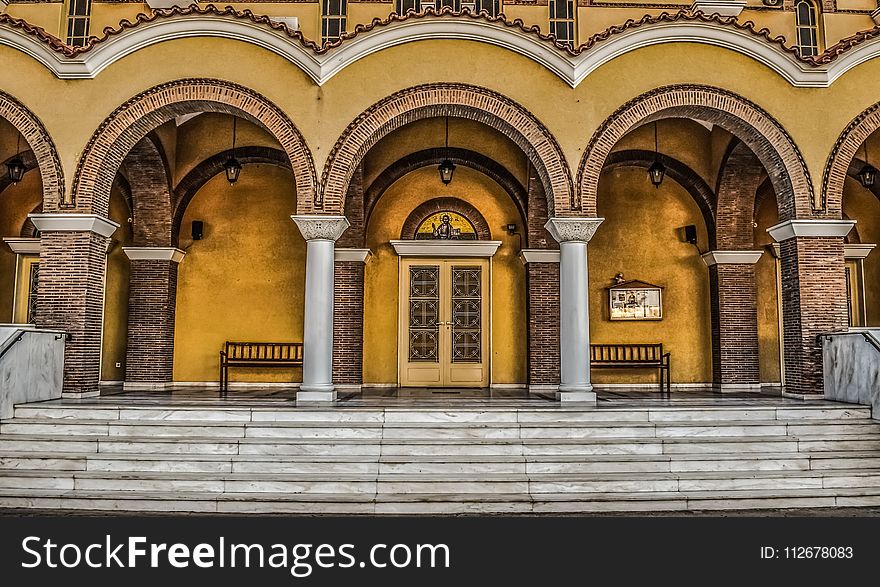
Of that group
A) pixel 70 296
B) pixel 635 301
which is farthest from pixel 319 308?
pixel 635 301

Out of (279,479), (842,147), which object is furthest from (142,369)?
(842,147)

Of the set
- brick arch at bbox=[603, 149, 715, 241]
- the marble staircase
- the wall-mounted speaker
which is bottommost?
the marble staircase

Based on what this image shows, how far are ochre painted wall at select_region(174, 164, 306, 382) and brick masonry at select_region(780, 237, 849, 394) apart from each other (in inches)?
351

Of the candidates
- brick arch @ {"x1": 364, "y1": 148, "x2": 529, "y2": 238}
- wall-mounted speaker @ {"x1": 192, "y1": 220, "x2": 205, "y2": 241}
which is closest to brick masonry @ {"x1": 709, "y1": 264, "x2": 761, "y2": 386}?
brick arch @ {"x1": 364, "y1": 148, "x2": 529, "y2": 238}

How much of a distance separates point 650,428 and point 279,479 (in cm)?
449

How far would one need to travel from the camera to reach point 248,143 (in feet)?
42.4

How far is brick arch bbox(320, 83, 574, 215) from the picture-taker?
9789 mm

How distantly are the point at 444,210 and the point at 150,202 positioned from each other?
19.0 ft

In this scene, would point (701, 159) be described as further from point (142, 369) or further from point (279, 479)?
point (142, 369)

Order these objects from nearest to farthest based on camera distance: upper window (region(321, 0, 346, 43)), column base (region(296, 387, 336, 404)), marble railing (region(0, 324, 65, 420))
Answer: marble railing (region(0, 324, 65, 420)) < column base (region(296, 387, 336, 404)) < upper window (region(321, 0, 346, 43))

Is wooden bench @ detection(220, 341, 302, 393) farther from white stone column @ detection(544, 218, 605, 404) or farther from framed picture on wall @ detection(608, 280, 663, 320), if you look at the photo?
framed picture on wall @ detection(608, 280, 663, 320)

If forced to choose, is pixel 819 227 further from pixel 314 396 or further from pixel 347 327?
pixel 347 327

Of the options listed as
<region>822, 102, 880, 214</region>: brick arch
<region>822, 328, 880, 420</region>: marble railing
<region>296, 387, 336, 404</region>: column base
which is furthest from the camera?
<region>822, 102, 880, 214</region>: brick arch

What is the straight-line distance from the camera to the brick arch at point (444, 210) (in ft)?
45.4
